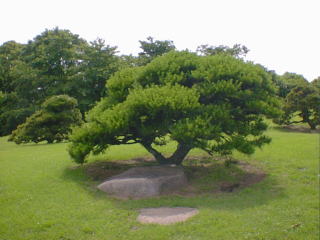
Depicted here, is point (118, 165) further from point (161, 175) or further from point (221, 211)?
point (221, 211)

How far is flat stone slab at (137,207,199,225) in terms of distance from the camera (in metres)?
7.47

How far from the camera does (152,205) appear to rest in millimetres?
8703

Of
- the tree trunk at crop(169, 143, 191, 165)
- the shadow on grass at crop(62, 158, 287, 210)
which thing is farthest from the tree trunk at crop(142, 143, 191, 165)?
the shadow on grass at crop(62, 158, 287, 210)

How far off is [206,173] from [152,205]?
10.4ft

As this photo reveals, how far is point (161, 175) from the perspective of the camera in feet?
33.1

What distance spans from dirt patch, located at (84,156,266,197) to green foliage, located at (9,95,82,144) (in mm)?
10221

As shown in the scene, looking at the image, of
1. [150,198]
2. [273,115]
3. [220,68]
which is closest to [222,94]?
[220,68]

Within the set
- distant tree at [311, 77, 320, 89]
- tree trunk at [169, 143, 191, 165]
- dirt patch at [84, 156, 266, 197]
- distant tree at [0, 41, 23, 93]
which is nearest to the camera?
dirt patch at [84, 156, 266, 197]

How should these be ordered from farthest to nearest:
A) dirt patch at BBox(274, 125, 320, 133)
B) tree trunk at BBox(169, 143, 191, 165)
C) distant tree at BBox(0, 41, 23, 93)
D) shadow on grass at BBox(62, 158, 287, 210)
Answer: distant tree at BBox(0, 41, 23, 93) → dirt patch at BBox(274, 125, 320, 133) → tree trunk at BBox(169, 143, 191, 165) → shadow on grass at BBox(62, 158, 287, 210)

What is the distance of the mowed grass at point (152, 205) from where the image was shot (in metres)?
6.82

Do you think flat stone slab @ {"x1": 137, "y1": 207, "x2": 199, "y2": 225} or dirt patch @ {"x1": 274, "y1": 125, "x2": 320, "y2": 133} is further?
dirt patch @ {"x1": 274, "y1": 125, "x2": 320, "y2": 133}

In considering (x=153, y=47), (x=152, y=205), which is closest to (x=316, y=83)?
(x=153, y=47)

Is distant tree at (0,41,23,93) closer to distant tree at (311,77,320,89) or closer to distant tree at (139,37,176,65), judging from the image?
distant tree at (139,37,176,65)

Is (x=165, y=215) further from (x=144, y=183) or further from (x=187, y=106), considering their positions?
(x=187, y=106)
